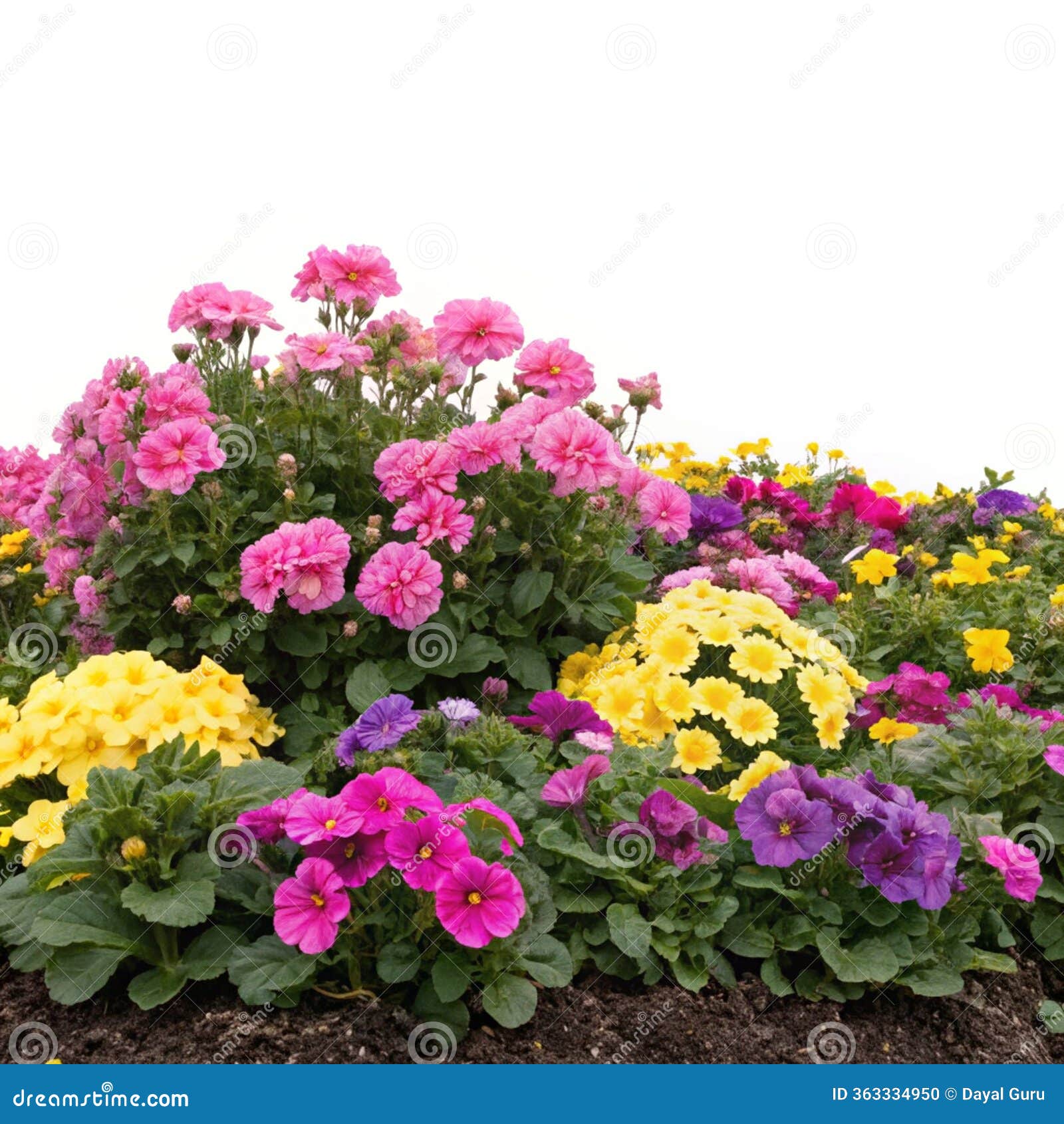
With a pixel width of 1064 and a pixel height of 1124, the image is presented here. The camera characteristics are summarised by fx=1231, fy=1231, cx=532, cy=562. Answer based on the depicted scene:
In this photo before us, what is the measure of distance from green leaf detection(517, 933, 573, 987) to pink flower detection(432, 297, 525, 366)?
2278mm

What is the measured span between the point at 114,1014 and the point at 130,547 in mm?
1874

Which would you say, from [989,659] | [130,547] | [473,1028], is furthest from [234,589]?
[989,659]

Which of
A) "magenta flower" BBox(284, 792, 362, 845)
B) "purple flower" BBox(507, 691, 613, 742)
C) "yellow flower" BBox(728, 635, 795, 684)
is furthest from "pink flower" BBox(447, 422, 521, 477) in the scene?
"magenta flower" BBox(284, 792, 362, 845)

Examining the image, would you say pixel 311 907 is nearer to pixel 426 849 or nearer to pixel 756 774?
pixel 426 849

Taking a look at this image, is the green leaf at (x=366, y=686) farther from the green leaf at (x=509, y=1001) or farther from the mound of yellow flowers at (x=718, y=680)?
the green leaf at (x=509, y=1001)

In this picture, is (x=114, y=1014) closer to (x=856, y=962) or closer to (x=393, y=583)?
(x=393, y=583)

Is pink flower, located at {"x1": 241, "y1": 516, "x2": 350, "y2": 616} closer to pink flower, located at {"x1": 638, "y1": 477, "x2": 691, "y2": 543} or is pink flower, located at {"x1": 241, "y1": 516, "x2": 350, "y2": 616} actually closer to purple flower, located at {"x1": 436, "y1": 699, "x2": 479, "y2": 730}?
purple flower, located at {"x1": 436, "y1": 699, "x2": 479, "y2": 730}

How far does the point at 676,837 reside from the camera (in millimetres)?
3303

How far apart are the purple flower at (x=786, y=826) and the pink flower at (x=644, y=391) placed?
1.96 metres

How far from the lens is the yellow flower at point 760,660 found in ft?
13.7

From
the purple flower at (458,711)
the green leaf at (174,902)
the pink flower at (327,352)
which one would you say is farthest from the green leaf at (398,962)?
the pink flower at (327,352)

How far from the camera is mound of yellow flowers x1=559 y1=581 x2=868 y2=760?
4.00 metres

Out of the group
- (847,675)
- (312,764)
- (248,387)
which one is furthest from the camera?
(248,387)

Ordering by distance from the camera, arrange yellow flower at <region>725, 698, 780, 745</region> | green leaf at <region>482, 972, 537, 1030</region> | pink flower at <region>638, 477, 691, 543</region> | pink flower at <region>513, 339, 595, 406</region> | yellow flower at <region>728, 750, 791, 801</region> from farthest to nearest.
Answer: pink flower at <region>638, 477, 691, 543</region> → pink flower at <region>513, 339, 595, 406</region> → yellow flower at <region>725, 698, 780, 745</region> → yellow flower at <region>728, 750, 791, 801</region> → green leaf at <region>482, 972, 537, 1030</region>
